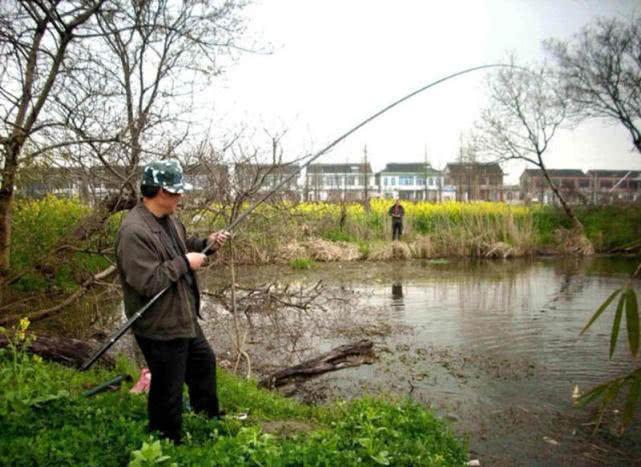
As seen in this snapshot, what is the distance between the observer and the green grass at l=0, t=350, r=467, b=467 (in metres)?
3.06

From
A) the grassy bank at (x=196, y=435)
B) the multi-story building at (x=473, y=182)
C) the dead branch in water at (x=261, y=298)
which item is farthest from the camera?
the multi-story building at (x=473, y=182)

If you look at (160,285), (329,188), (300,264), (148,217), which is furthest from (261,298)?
(329,188)

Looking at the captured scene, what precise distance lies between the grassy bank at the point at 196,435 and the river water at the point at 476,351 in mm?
1288

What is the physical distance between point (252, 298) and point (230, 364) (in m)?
1.07

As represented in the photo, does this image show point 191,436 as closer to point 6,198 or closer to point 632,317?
point 632,317

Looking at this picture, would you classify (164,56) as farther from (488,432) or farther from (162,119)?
(488,432)

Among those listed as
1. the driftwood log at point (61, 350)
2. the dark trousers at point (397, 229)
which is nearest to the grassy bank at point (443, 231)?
the dark trousers at point (397, 229)

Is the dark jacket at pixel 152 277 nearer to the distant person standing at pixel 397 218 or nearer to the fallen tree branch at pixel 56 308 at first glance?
the fallen tree branch at pixel 56 308

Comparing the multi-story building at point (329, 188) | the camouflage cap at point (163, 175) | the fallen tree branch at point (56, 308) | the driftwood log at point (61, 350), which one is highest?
the multi-story building at point (329, 188)

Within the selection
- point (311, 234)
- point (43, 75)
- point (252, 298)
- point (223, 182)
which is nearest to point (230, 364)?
point (252, 298)

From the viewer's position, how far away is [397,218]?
21.9 m

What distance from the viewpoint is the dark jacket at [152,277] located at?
3.14 metres

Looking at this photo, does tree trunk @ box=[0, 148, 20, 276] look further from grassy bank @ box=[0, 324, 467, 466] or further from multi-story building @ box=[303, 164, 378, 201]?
multi-story building @ box=[303, 164, 378, 201]

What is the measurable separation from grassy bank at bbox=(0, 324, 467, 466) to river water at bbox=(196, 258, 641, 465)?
1.29 m
